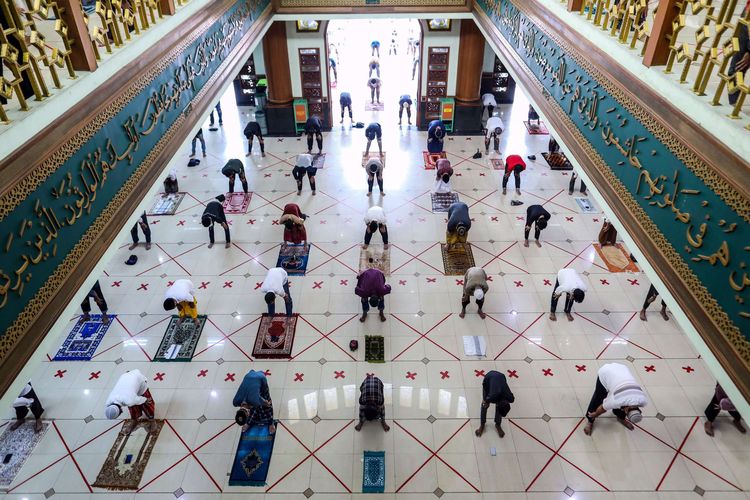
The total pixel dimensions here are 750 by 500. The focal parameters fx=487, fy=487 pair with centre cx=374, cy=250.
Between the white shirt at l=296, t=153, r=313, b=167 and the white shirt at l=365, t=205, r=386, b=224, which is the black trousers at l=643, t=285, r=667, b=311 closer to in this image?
the white shirt at l=365, t=205, r=386, b=224

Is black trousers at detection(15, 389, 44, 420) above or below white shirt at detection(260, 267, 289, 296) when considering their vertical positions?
below

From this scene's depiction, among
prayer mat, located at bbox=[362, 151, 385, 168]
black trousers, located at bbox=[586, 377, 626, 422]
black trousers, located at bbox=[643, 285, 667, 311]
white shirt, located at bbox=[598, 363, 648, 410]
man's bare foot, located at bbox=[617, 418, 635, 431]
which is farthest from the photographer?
prayer mat, located at bbox=[362, 151, 385, 168]

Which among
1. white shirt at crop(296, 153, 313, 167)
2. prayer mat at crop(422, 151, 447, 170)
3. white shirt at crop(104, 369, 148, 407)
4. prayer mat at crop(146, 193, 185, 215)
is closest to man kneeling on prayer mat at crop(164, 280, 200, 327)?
white shirt at crop(104, 369, 148, 407)

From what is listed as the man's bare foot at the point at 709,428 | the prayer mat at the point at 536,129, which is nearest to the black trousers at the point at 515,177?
the prayer mat at the point at 536,129

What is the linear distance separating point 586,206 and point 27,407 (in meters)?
8.47

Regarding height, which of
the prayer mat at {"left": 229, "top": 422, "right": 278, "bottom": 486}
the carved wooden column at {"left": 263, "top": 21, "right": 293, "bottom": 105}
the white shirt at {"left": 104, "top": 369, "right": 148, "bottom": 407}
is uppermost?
the carved wooden column at {"left": 263, "top": 21, "right": 293, "bottom": 105}

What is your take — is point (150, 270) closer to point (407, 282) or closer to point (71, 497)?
point (71, 497)

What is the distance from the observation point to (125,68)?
368 centimetres

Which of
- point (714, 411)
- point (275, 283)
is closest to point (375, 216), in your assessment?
point (275, 283)

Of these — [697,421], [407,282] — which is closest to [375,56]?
[407,282]

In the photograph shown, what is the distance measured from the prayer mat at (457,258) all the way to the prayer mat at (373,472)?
9.90 ft

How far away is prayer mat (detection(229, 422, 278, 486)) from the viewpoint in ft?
15.5

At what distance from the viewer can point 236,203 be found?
8.75 metres

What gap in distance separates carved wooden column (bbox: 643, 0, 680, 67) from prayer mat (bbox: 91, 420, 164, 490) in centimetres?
554
